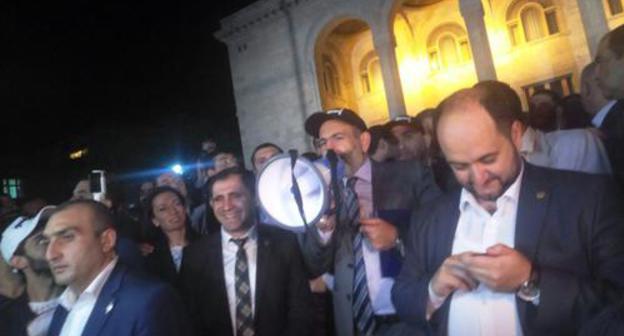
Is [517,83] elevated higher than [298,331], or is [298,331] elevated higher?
[517,83]

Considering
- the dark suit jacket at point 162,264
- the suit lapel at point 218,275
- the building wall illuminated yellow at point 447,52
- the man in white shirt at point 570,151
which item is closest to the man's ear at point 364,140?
the man in white shirt at point 570,151

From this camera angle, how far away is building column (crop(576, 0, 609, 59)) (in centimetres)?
1307

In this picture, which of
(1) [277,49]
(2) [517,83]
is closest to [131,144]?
(1) [277,49]

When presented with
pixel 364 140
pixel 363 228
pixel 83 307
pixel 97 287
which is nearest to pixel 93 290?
pixel 97 287

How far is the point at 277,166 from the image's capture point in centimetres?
247

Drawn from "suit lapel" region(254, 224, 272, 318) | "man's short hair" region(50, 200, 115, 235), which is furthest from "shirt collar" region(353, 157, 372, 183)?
"man's short hair" region(50, 200, 115, 235)

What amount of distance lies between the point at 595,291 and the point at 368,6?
18.3m

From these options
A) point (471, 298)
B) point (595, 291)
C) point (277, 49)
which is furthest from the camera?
point (277, 49)

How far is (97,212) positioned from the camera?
124 inches

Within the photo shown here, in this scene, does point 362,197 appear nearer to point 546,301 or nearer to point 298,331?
point 298,331

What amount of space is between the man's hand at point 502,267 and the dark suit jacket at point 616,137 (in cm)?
180

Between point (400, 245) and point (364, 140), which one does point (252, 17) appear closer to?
point (364, 140)

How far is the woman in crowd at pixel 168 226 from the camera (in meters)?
4.27

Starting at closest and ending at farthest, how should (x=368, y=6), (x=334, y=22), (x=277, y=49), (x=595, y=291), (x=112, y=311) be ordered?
(x=595, y=291) → (x=112, y=311) → (x=368, y=6) → (x=334, y=22) → (x=277, y=49)
